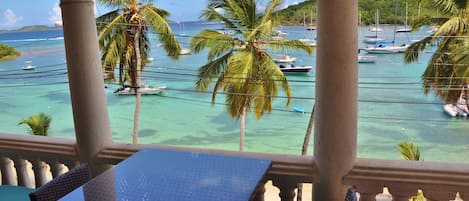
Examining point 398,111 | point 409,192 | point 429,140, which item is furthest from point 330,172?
point 398,111

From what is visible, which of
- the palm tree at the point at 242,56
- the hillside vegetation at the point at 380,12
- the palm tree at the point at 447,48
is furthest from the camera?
the palm tree at the point at 242,56

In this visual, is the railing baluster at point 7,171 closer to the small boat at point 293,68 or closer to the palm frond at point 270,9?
the palm frond at point 270,9

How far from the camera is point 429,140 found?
20094mm

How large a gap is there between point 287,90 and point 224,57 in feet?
7.03

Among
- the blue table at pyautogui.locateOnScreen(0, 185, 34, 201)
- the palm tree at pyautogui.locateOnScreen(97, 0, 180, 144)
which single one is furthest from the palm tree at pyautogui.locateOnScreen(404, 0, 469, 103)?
the blue table at pyautogui.locateOnScreen(0, 185, 34, 201)

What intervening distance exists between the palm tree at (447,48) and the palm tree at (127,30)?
7665 mm

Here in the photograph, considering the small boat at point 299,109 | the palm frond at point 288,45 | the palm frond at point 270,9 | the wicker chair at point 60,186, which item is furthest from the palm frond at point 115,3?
the small boat at point 299,109

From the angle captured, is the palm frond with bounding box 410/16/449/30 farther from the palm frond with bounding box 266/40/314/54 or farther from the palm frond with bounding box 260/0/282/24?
the palm frond with bounding box 260/0/282/24

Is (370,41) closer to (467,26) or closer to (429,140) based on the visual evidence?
(467,26)

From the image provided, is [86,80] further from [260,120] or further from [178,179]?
[260,120]

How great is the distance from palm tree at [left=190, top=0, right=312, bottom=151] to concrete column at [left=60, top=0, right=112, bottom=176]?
9.30 m

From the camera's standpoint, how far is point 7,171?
248cm

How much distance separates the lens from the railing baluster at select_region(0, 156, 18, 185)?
246cm

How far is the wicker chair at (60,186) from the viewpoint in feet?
5.35
